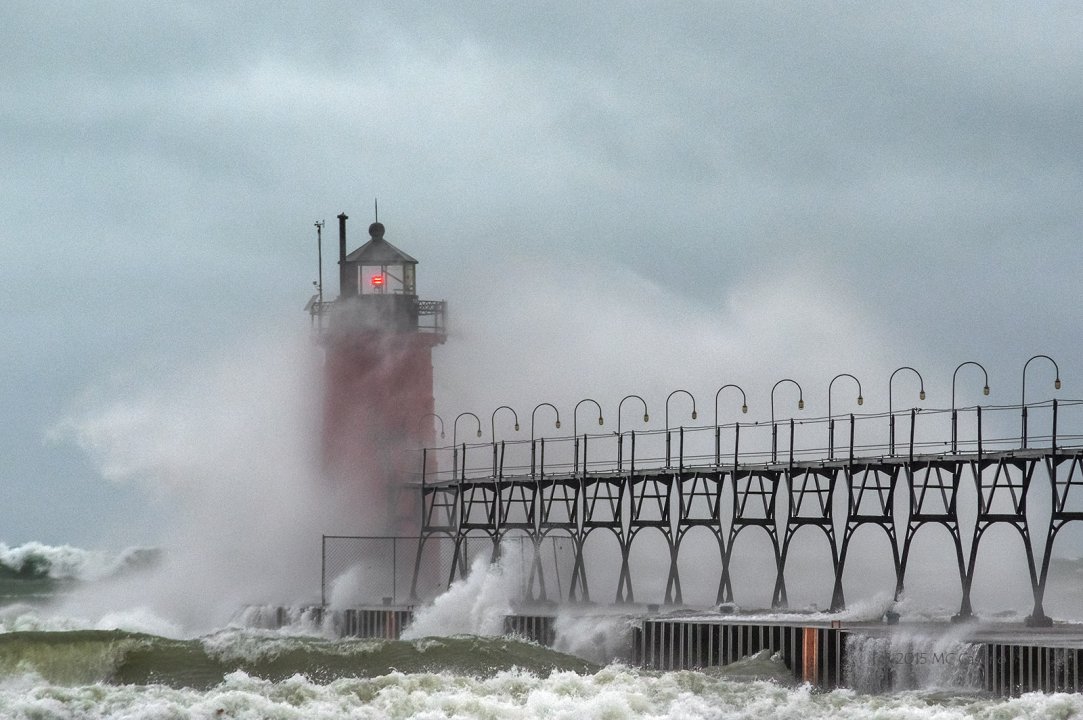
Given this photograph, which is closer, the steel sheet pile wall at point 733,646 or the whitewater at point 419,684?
the whitewater at point 419,684

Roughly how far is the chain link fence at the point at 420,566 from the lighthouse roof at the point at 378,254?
10.7m

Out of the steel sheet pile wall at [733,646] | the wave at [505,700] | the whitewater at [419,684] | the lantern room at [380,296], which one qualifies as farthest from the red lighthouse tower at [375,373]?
the wave at [505,700]

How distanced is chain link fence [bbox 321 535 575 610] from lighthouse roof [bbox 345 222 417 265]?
10.7 metres

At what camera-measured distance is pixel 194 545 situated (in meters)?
76.5

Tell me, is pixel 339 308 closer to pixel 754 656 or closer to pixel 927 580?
pixel 754 656

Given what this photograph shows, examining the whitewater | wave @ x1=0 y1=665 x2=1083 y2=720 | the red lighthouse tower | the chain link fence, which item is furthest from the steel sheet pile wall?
the red lighthouse tower

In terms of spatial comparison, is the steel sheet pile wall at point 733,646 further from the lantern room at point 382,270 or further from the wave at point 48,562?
the wave at point 48,562

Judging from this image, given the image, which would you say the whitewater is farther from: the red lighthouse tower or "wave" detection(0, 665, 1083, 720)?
the red lighthouse tower

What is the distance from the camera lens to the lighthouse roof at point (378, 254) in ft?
238

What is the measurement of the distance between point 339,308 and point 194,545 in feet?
39.7

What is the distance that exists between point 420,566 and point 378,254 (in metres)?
12.1

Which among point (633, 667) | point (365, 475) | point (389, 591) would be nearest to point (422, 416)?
point (365, 475)

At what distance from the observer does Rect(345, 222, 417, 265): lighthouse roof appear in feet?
238

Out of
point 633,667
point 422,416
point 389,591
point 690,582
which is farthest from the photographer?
point 690,582
